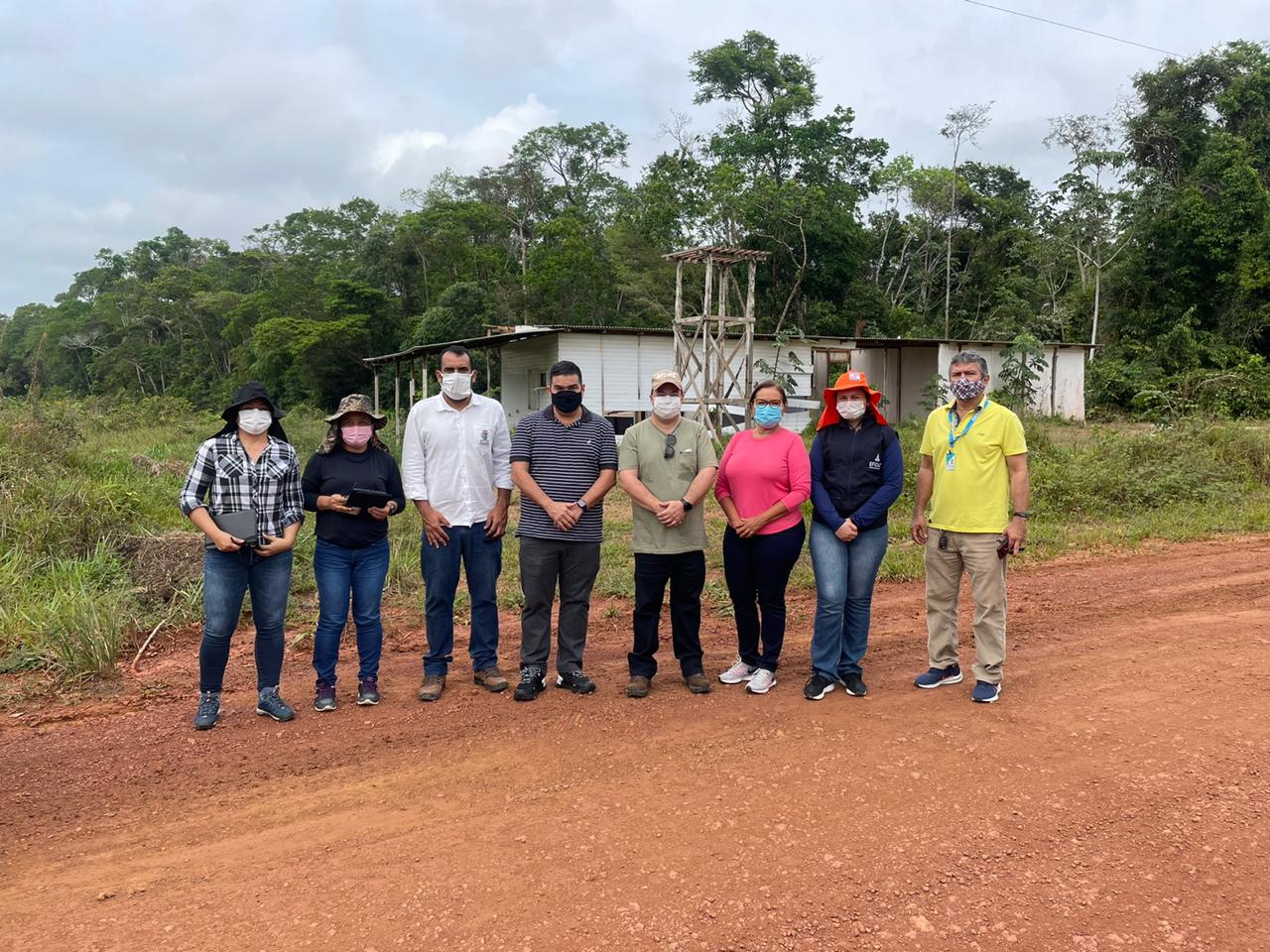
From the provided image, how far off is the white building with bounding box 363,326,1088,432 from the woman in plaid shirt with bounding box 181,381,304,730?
13.5m

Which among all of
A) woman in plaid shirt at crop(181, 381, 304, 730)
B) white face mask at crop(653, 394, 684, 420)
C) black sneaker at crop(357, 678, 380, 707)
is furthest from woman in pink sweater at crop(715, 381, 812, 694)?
woman in plaid shirt at crop(181, 381, 304, 730)

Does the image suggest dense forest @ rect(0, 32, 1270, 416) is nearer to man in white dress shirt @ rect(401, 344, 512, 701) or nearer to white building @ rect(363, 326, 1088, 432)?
white building @ rect(363, 326, 1088, 432)

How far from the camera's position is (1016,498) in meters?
4.45

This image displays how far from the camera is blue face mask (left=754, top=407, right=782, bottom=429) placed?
15.2 ft

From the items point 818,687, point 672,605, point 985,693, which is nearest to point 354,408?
point 672,605

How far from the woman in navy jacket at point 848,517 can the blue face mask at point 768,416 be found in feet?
0.81

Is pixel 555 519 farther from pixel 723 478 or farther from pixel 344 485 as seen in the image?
pixel 344 485

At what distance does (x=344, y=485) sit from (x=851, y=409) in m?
2.64

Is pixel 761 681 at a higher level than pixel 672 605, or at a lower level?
lower

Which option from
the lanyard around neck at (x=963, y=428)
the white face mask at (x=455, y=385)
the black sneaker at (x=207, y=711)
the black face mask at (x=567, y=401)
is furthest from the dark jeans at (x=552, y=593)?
the lanyard around neck at (x=963, y=428)

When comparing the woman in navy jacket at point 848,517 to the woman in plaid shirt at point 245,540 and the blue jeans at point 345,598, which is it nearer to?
the blue jeans at point 345,598

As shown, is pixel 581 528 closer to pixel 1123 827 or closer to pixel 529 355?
pixel 1123 827

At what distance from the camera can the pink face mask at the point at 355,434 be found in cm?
459

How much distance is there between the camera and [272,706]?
14.6 ft
